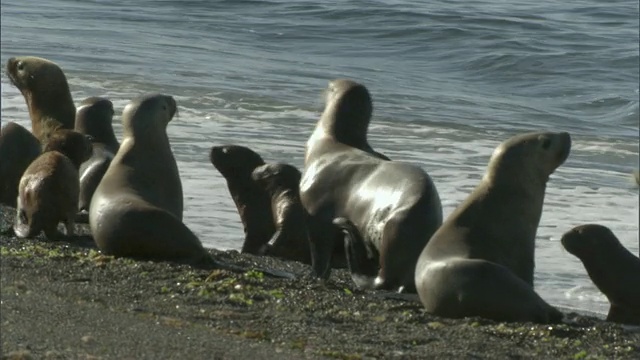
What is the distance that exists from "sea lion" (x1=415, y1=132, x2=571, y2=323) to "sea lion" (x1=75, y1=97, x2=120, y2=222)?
9.80 ft

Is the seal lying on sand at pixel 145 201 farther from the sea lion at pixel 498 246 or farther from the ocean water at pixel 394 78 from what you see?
the ocean water at pixel 394 78

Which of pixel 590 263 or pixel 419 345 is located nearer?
pixel 419 345

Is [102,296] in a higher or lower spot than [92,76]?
higher

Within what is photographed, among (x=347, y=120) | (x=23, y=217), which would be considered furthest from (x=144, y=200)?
(x=347, y=120)

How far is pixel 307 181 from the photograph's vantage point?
29.5 feet

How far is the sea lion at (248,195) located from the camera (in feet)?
33.1

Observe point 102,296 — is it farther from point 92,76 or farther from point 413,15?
point 413,15

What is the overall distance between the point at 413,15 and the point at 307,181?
19448 millimetres

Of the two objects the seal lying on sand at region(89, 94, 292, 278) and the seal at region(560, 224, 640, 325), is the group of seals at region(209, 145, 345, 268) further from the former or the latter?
the seal at region(560, 224, 640, 325)

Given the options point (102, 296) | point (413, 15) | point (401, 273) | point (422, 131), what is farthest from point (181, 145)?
point (413, 15)

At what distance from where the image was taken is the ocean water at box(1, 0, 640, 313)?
12023mm

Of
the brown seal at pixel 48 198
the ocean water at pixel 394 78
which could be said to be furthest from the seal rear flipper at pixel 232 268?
the ocean water at pixel 394 78

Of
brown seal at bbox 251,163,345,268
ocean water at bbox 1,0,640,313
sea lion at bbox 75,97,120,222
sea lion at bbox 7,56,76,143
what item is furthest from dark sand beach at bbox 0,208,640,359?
sea lion at bbox 7,56,76,143

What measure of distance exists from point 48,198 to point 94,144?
189 centimetres
